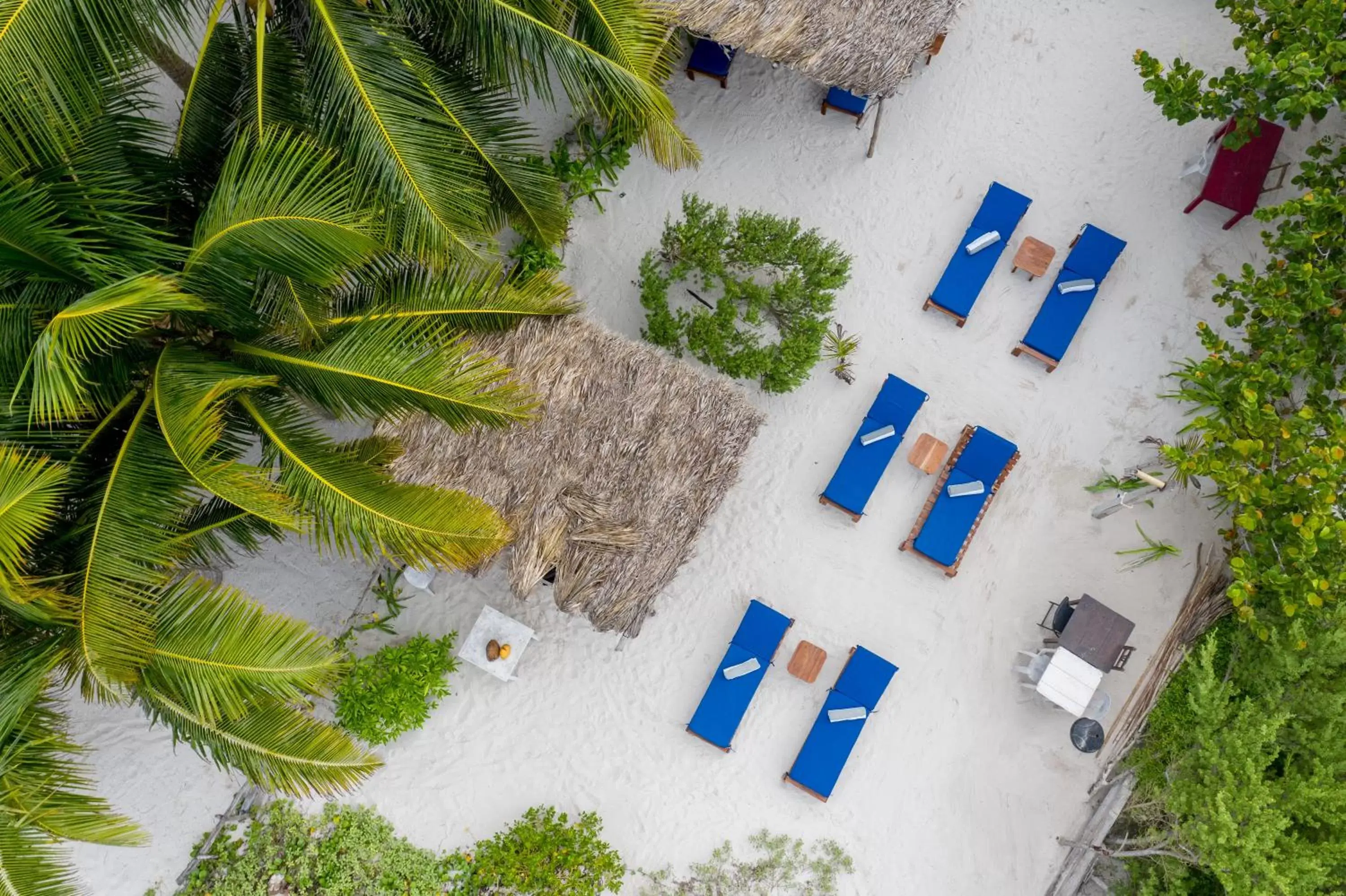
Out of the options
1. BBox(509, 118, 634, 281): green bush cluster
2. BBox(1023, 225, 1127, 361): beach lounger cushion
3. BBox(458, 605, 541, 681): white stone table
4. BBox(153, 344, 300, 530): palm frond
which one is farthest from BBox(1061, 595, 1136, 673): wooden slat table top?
BBox(153, 344, 300, 530): palm frond

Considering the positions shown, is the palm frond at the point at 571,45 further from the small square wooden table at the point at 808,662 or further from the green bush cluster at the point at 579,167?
the small square wooden table at the point at 808,662

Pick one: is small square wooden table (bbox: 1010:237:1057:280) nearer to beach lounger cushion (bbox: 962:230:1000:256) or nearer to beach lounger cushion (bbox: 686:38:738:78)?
beach lounger cushion (bbox: 962:230:1000:256)

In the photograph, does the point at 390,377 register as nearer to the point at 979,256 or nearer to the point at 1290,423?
the point at 979,256

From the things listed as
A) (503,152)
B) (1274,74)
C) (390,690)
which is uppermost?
(1274,74)

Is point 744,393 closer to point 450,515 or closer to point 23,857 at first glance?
point 450,515

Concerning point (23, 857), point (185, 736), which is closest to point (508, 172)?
point (185, 736)

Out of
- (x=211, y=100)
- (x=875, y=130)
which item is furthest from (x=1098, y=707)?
(x=211, y=100)
